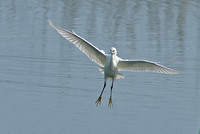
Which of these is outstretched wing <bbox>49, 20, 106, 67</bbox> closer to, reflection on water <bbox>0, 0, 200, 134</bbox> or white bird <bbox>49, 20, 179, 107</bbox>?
white bird <bbox>49, 20, 179, 107</bbox>

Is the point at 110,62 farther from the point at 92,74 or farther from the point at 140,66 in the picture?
the point at 92,74

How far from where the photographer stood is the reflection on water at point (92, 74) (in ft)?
33.7

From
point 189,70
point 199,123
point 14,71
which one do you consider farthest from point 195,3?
point 199,123

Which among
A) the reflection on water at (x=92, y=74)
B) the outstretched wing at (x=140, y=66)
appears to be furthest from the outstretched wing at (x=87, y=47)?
the reflection on water at (x=92, y=74)

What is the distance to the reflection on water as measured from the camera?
10.3 metres

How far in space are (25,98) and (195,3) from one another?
1172 centimetres

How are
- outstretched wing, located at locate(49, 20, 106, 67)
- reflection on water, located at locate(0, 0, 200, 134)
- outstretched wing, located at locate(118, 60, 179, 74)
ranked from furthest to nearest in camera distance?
1. reflection on water, located at locate(0, 0, 200, 134)
2. outstretched wing, located at locate(49, 20, 106, 67)
3. outstretched wing, located at locate(118, 60, 179, 74)

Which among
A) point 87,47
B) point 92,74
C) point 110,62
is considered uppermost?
point 87,47

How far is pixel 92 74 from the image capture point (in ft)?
42.3

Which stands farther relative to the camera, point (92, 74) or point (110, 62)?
point (92, 74)

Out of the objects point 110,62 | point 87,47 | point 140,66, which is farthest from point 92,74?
point 110,62

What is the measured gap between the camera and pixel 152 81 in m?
12.5

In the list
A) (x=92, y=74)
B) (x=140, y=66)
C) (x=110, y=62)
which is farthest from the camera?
(x=92, y=74)

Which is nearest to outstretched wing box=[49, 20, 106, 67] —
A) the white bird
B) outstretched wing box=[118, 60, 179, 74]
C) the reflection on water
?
the white bird
